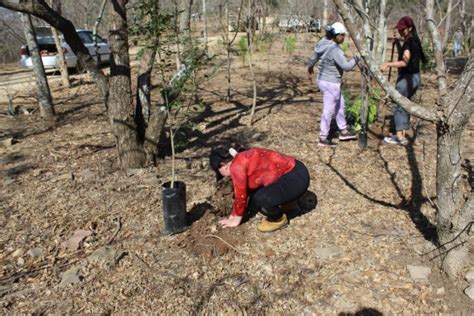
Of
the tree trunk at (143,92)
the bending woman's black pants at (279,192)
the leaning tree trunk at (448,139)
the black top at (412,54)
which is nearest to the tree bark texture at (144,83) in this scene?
the tree trunk at (143,92)

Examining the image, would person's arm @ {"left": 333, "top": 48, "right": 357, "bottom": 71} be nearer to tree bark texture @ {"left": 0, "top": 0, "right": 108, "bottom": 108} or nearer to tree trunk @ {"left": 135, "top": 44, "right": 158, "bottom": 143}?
tree trunk @ {"left": 135, "top": 44, "right": 158, "bottom": 143}

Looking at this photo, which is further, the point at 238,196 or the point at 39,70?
the point at 39,70

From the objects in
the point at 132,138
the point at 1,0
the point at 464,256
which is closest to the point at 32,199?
the point at 132,138

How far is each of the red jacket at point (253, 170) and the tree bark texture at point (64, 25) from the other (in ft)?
6.54

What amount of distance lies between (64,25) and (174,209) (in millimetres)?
2036

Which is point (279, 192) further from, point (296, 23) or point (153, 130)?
point (296, 23)

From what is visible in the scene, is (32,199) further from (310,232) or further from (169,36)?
(310,232)

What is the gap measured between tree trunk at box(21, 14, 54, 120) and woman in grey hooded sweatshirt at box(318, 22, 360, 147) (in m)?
4.71

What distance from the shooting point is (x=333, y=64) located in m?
4.57

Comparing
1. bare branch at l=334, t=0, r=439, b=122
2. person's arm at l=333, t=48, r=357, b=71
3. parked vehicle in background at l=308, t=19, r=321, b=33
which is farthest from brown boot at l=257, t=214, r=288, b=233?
parked vehicle in background at l=308, t=19, r=321, b=33

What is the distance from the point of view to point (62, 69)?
910 cm

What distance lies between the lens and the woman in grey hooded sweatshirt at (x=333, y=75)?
14.5ft

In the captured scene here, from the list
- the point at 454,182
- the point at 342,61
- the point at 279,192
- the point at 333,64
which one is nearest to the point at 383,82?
the point at 454,182

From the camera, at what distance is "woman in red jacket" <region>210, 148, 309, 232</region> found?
3.04 meters
